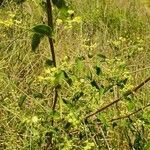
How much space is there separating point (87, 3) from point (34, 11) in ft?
3.11

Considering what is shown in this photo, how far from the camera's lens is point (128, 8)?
4.85 m

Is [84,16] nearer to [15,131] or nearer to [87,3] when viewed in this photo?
[87,3]

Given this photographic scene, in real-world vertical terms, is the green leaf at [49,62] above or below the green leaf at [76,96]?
above

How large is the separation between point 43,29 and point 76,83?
1.77 ft

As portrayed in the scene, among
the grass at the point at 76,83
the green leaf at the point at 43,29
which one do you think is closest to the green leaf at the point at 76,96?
the grass at the point at 76,83

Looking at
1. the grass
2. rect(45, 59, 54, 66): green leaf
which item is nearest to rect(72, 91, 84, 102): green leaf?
the grass

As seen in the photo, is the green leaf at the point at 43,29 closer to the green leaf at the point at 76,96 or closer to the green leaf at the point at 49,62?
the green leaf at the point at 49,62

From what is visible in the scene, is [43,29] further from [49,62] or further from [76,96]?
→ [76,96]

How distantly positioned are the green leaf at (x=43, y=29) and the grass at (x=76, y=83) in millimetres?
55

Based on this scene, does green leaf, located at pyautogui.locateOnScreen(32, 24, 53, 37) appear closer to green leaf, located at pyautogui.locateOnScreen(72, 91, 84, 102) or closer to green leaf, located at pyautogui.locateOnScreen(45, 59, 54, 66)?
green leaf, located at pyautogui.locateOnScreen(45, 59, 54, 66)

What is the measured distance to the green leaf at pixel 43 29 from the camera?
4.73 feet

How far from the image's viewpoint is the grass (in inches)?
72.9

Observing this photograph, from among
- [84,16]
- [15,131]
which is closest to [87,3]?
[84,16]

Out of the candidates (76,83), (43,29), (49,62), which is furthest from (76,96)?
(43,29)
